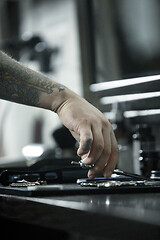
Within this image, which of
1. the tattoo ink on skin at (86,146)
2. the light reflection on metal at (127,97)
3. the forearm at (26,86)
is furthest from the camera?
the light reflection on metal at (127,97)

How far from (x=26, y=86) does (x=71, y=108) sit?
5.6 inches

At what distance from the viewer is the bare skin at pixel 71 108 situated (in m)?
0.75

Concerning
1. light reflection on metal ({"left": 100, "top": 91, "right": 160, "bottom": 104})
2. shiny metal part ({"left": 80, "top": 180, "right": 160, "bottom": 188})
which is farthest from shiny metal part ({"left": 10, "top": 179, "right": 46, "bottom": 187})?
light reflection on metal ({"left": 100, "top": 91, "right": 160, "bottom": 104})

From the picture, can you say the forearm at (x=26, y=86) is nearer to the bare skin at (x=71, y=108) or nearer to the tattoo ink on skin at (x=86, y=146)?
the bare skin at (x=71, y=108)

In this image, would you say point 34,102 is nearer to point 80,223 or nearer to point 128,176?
point 128,176

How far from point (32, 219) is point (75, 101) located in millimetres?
291

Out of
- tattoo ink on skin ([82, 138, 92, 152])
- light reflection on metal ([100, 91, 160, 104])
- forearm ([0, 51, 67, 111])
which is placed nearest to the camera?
tattoo ink on skin ([82, 138, 92, 152])

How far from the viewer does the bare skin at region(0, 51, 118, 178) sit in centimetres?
75

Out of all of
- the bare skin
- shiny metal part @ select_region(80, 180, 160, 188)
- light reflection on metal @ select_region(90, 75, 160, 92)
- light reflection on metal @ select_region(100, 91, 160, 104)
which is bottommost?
shiny metal part @ select_region(80, 180, 160, 188)

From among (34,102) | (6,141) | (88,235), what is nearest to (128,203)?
(88,235)

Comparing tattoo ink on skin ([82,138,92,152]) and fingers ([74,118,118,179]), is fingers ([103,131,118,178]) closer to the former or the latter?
fingers ([74,118,118,179])

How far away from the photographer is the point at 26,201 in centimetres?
62

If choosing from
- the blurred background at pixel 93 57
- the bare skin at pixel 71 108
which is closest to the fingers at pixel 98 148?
the bare skin at pixel 71 108

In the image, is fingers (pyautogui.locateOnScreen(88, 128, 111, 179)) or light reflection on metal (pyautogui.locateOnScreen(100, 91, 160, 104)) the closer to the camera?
fingers (pyautogui.locateOnScreen(88, 128, 111, 179))
